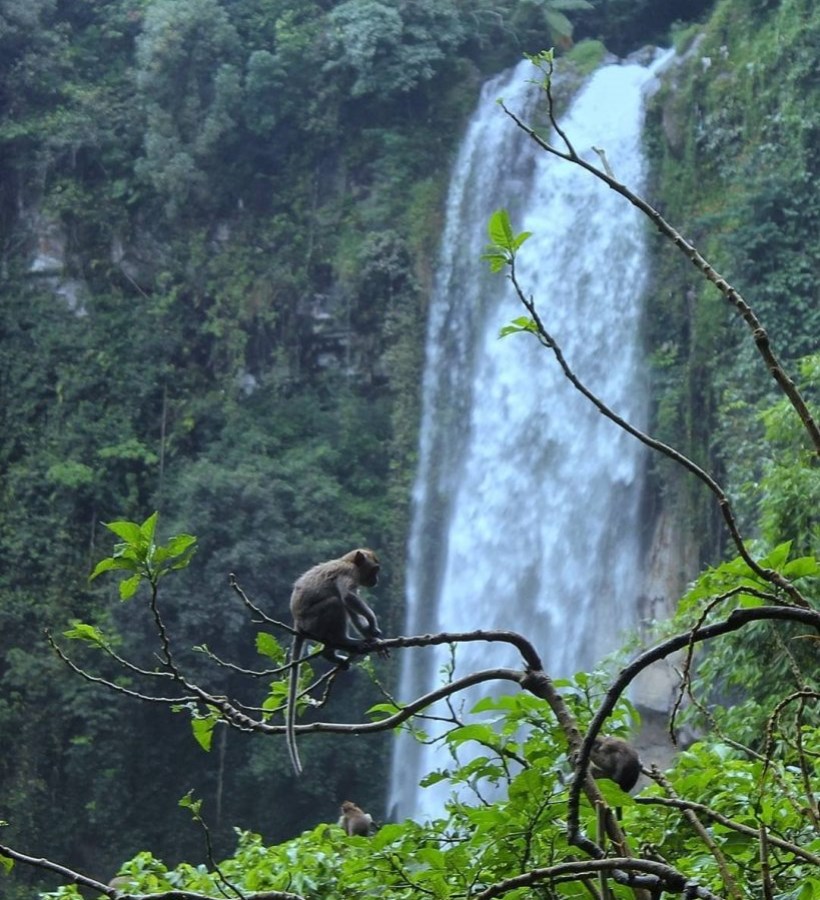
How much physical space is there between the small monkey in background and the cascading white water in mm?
10901

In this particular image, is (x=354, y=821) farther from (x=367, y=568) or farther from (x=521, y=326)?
(x=521, y=326)

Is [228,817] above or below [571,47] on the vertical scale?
below

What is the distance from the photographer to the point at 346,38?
18.1 meters

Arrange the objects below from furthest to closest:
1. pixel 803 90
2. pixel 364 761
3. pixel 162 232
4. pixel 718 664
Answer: pixel 162 232 → pixel 364 761 → pixel 803 90 → pixel 718 664

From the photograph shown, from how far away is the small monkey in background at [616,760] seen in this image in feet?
14.1

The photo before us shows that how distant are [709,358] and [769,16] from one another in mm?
4045

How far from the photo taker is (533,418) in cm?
1698

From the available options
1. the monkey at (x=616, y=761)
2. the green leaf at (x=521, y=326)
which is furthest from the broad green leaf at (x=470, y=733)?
the monkey at (x=616, y=761)

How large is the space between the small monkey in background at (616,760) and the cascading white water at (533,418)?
10.9 meters

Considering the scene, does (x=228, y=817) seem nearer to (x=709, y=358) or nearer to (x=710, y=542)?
(x=710, y=542)

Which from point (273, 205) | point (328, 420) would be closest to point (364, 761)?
point (328, 420)

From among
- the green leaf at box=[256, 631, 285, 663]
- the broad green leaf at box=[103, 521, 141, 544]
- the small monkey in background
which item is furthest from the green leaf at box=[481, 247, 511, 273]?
the small monkey in background

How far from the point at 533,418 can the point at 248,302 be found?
4680 mm

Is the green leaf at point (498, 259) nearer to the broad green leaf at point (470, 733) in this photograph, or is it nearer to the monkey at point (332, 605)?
the broad green leaf at point (470, 733)
